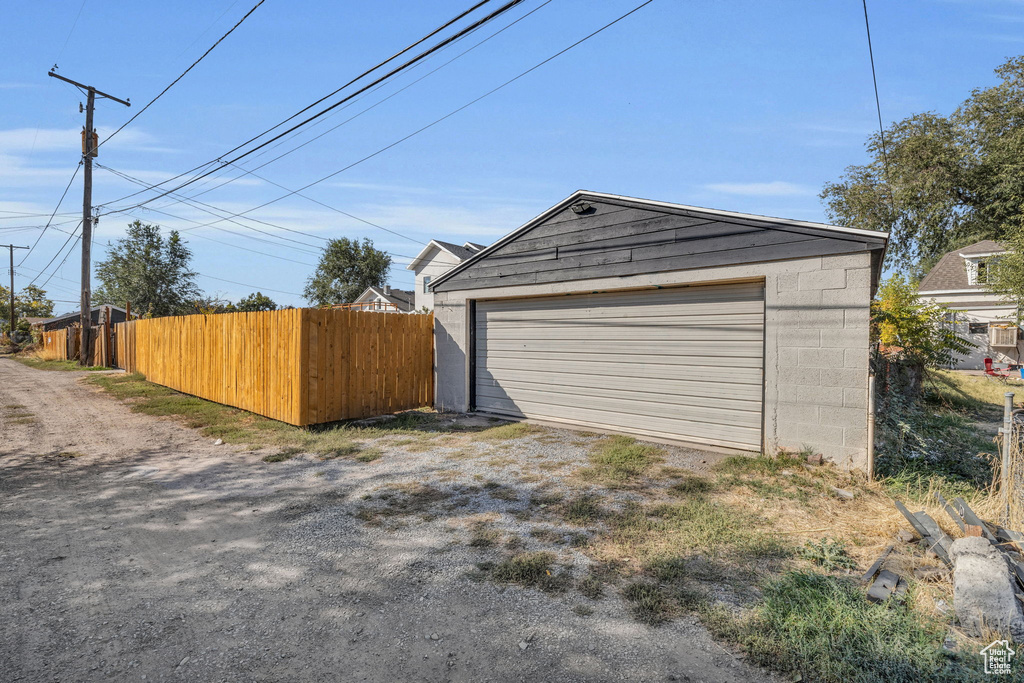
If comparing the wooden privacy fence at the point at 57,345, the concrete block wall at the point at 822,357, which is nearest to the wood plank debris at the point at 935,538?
the concrete block wall at the point at 822,357

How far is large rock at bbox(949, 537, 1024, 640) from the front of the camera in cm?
265

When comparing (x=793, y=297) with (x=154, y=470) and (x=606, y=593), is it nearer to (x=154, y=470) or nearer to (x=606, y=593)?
(x=606, y=593)

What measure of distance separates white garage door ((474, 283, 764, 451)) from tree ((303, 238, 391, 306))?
45126 mm

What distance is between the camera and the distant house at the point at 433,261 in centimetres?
3544

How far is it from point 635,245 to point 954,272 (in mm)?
27282

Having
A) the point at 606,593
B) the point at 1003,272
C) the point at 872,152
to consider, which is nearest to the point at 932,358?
the point at 1003,272

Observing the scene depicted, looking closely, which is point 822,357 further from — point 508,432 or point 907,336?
point 907,336

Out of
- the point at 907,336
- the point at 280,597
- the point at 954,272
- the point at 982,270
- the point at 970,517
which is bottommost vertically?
the point at 280,597

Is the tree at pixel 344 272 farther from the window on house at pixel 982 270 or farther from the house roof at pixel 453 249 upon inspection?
the window on house at pixel 982 270

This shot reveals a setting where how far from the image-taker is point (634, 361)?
7.85m

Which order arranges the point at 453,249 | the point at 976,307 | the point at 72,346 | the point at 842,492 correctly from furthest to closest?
the point at 453,249 < the point at 72,346 < the point at 976,307 < the point at 842,492

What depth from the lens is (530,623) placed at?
114 inches

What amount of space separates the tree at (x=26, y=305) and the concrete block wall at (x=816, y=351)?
212 ft

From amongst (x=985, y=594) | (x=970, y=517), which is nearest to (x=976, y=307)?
(x=970, y=517)
